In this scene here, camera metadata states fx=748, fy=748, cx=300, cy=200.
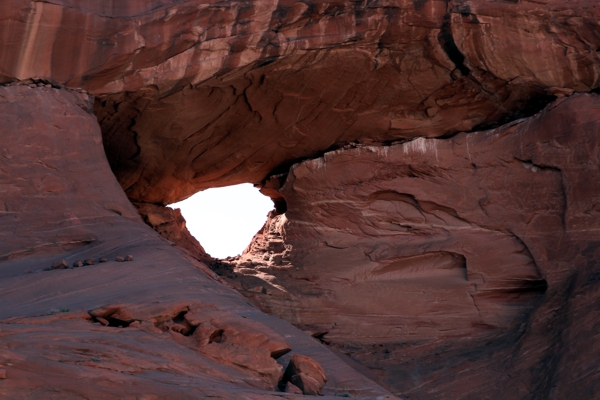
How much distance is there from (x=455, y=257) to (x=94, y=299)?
23.8 feet

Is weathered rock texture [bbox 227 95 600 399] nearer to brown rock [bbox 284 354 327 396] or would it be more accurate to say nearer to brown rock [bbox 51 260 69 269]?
brown rock [bbox 284 354 327 396]

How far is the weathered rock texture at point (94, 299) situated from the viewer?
5617 millimetres


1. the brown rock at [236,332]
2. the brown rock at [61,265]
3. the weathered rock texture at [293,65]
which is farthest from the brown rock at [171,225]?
the brown rock at [236,332]

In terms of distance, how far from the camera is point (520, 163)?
12695 millimetres

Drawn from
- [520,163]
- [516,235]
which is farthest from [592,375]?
[520,163]

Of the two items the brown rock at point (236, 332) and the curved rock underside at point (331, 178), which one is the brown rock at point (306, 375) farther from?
the brown rock at point (236, 332)

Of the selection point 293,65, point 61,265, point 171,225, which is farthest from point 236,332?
point 171,225

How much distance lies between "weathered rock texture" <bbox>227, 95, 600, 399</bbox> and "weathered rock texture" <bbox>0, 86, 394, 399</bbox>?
3.80 metres

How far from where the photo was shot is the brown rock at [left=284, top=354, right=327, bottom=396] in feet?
23.2

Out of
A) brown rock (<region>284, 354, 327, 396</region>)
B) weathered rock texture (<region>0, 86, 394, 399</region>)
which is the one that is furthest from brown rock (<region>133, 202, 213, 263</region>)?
brown rock (<region>284, 354, 327, 396</region>)

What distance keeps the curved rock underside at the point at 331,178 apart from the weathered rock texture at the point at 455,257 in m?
0.04

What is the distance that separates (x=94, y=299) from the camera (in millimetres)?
7621

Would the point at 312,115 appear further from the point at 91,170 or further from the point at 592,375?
the point at 592,375

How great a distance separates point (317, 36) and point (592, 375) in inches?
248
